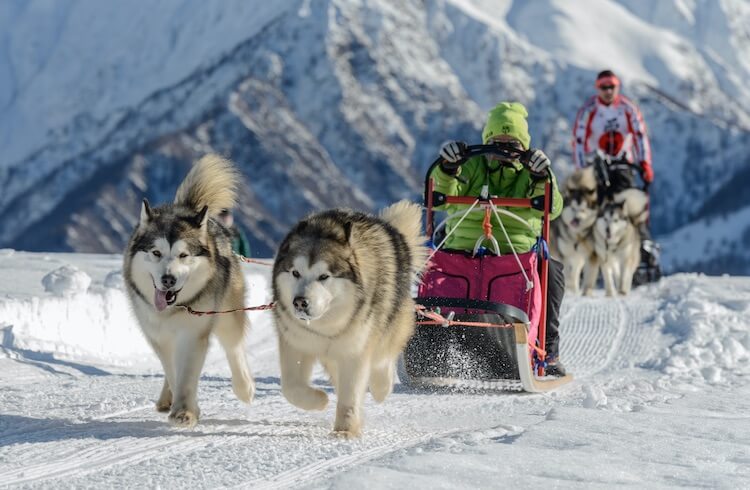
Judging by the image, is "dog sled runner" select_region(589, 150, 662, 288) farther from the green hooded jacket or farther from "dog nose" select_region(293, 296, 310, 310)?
"dog nose" select_region(293, 296, 310, 310)

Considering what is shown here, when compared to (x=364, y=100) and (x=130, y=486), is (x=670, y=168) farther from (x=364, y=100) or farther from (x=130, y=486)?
(x=130, y=486)

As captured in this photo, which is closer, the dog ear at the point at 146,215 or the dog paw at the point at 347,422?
the dog paw at the point at 347,422

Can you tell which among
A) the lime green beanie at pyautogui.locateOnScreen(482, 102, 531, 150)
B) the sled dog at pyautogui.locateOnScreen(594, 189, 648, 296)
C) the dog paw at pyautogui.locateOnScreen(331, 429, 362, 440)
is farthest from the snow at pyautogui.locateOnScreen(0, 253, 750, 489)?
the sled dog at pyautogui.locateOnScreen(594, 189, 648, 296)

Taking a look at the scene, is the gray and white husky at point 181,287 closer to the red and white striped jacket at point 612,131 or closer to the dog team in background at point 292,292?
A: the dog team in background at point 292,292

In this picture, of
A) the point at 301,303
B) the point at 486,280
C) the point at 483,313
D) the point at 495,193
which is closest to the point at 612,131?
the point at 495,193

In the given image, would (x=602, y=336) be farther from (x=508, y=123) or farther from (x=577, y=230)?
(x=577, y=230)

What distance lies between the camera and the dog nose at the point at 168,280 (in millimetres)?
3982

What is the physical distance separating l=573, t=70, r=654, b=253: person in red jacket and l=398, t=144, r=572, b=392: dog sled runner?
16.8 feet

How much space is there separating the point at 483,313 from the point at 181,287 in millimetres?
1691

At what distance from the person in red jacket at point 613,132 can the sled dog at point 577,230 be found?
0.64ft

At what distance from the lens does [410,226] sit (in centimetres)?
480

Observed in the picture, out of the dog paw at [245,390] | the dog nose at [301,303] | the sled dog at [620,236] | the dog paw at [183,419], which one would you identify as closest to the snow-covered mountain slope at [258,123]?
the sled dog at [620,236]

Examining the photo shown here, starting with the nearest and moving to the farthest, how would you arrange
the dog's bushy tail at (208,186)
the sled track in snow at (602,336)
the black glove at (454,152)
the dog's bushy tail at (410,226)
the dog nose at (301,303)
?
the dog nose at (301,303), the dog's bushy tail at (208,186), the dog's bushy tail at (410,226), the black glove at (454,152), the sled track in snow at (602,336)

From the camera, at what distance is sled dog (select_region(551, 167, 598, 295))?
11.2 m
